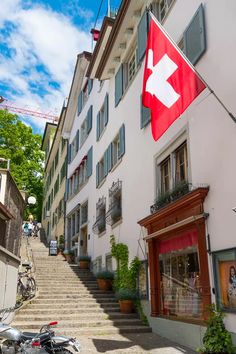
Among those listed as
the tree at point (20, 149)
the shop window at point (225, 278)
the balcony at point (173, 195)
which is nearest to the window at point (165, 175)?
the balcony at point (173, 195)

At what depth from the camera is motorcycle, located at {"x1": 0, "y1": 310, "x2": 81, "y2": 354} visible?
6086mm

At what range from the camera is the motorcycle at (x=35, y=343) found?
20.0 feet

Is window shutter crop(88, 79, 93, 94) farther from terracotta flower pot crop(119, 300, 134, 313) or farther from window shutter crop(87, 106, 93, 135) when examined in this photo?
terracotta flower pot crop(119, 300, 134, 313)

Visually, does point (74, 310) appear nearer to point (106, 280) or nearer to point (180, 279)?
point (106, 280)

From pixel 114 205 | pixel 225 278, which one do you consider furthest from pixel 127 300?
pixel 225 278

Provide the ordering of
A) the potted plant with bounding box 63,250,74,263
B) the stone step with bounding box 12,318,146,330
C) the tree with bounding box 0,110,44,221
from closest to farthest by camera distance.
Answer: the stone step with bounding box 12,318,146,330
the potted plant with bounding box 63,250,74,263
the tree with bounding box 0,110,44,221

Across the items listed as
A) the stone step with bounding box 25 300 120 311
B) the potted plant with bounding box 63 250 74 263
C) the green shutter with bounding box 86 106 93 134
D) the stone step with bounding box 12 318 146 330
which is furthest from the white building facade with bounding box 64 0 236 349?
the green shutter with bounding box 86 106 93 134

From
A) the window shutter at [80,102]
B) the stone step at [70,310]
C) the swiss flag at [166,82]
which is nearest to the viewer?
the swiss flag at [166,82]

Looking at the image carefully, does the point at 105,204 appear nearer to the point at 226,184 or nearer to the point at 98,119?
the point at 98,119

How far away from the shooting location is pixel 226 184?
24.0 feet

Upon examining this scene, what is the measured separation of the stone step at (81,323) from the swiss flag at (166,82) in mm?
5824

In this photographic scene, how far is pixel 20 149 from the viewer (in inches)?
1293

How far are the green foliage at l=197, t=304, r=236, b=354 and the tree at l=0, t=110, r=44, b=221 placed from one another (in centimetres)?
2644

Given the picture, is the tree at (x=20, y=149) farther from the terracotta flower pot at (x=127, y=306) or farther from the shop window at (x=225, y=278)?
the shop window at (x=225, y=278)
